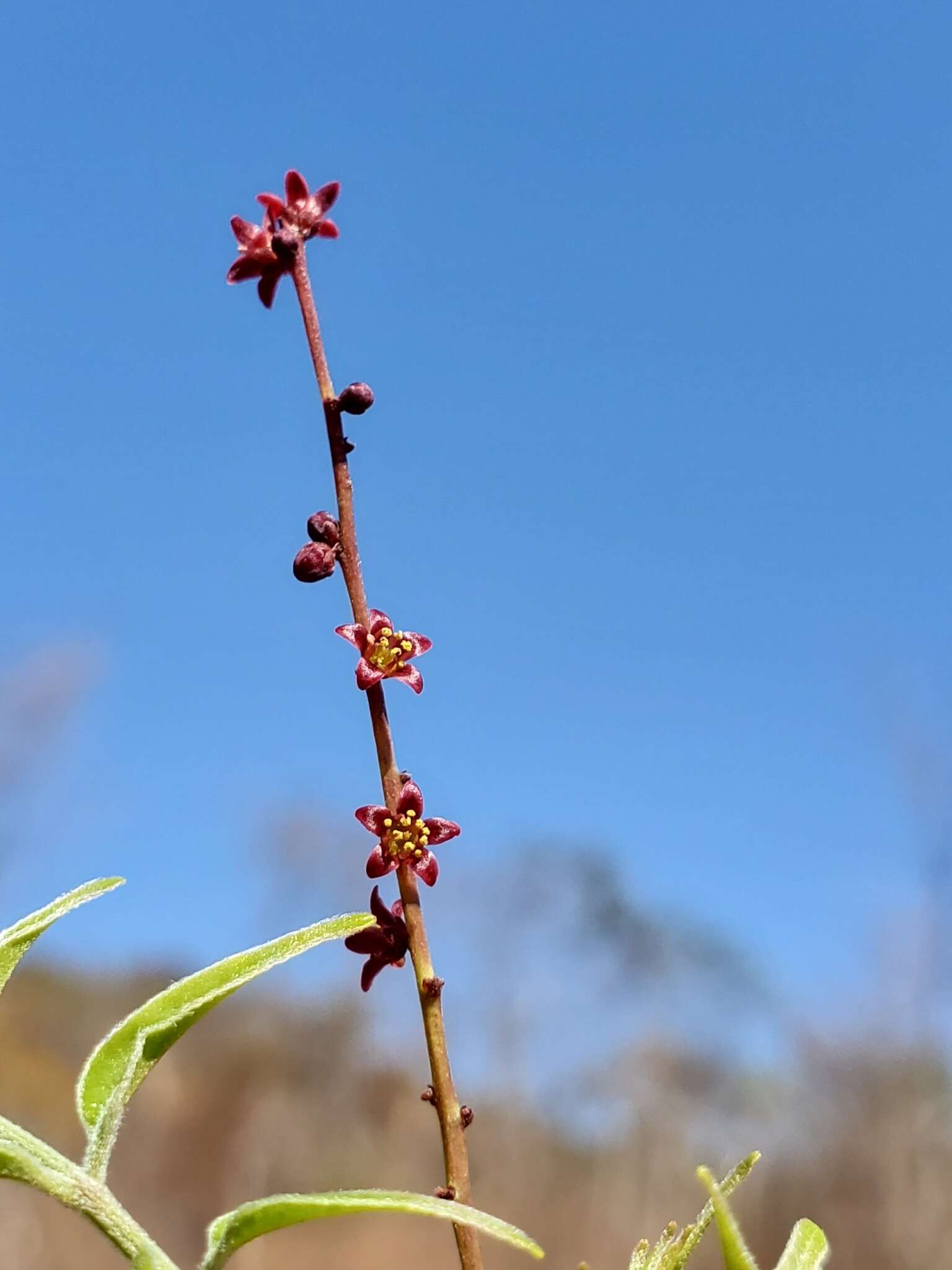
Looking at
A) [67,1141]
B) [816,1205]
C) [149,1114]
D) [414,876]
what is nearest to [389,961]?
[414,876]

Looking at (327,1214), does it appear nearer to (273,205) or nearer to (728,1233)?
(728,1233)

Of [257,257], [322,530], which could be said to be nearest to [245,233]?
[257,257]

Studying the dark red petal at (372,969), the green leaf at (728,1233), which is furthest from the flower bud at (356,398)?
the green leaf at (728,1233)

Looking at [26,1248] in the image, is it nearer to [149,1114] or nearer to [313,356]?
[149,1114]

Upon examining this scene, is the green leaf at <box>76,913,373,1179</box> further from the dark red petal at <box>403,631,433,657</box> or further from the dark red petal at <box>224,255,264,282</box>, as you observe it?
the dark red petal at <box>224,255,264,282</box>

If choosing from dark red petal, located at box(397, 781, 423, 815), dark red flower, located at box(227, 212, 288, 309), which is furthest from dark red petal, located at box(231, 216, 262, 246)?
dark red petal, located at box(397, 781, 423, 815)

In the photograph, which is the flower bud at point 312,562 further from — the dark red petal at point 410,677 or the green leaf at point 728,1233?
the green leaf at point 728,1233

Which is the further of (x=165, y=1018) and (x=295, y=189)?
(x=295, y=189)
